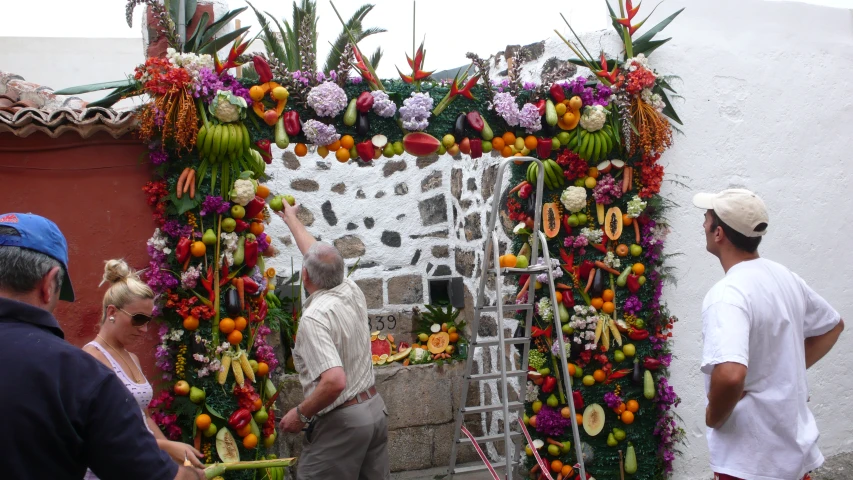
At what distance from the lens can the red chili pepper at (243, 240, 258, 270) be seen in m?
3.99

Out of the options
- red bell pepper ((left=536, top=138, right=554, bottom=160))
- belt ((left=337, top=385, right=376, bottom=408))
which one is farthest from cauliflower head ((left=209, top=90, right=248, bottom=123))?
red bell pepper ((left=536, top=138, right=554, bottom=160))

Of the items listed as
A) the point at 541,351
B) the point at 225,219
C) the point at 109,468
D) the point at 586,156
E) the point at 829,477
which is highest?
the point at 586,156

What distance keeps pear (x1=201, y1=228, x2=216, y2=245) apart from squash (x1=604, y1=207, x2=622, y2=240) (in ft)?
8.02

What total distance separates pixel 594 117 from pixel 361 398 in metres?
2.28

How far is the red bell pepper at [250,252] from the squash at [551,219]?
1.86 metres

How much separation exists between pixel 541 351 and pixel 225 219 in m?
2.18

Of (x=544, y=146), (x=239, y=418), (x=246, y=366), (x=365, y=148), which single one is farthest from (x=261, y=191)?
(x=544, y=146)

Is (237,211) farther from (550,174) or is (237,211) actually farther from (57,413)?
(57,413)

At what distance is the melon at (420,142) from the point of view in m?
4.21

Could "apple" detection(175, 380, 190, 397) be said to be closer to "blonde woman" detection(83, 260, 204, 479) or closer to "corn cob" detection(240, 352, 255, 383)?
"corn cob" detection(240, 352, 255, 383)

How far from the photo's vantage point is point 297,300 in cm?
580

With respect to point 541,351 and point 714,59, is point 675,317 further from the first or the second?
point 714,59

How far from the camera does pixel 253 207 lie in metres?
4.03

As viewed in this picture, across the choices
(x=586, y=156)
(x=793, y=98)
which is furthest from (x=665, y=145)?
(x=793, y=98)
